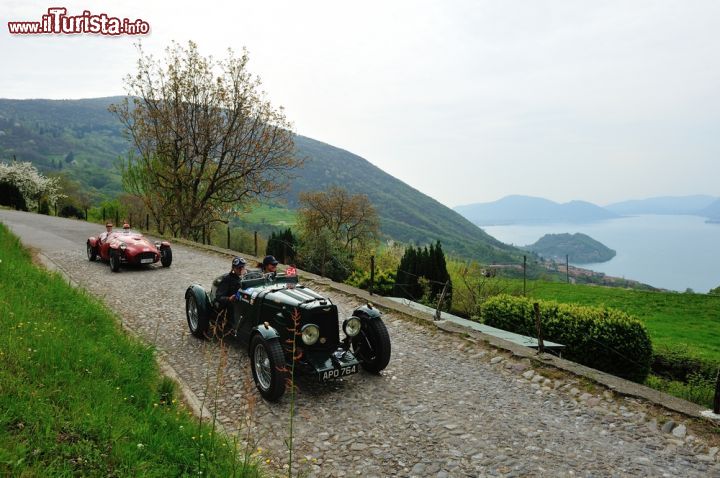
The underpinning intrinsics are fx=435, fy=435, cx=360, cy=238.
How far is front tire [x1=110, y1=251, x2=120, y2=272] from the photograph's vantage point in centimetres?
1525

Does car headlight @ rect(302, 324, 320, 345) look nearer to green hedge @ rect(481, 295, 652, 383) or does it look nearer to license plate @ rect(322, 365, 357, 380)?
license plate @ rect(322, 365, 357, 380)

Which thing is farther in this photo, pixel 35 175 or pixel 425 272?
pixel 35 175

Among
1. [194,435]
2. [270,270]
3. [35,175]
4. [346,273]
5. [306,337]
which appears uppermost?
[35,175]

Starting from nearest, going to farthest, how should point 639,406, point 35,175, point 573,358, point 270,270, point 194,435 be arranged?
point 194,435
point 639,406
point 270,270
point 573,358
point 35,175

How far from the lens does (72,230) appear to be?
86.9ft

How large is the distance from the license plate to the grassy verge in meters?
1.96

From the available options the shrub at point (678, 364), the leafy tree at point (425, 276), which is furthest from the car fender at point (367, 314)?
the leafy tree at point (425, 276)

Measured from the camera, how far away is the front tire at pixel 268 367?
20.9ft

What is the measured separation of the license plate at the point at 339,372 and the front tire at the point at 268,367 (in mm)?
620

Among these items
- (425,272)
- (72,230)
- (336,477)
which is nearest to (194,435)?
(336,477)

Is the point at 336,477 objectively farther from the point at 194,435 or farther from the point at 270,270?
the point at 270,270

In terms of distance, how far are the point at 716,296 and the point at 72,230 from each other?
40.4m

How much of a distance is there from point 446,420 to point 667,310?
2569cm

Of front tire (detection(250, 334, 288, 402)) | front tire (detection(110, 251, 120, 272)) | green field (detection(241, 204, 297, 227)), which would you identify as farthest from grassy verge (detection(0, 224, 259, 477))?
green field (detection(241, 204, 297, 227))
